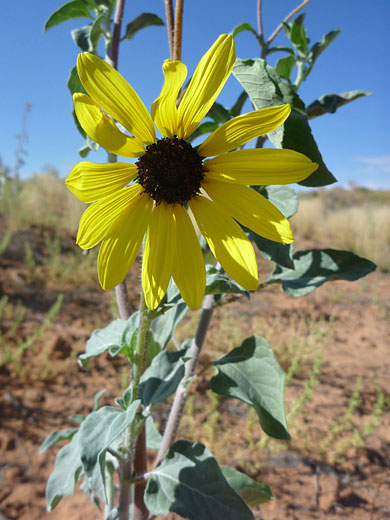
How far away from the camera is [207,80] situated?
667 millimetres

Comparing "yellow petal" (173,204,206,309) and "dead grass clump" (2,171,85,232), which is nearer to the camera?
"yellow petal" (173,204,206,309)

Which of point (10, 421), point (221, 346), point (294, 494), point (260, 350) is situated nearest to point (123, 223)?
point (260, 350)

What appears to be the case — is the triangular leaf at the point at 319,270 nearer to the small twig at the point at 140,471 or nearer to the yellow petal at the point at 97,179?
the yellow petal at the point at 97,179

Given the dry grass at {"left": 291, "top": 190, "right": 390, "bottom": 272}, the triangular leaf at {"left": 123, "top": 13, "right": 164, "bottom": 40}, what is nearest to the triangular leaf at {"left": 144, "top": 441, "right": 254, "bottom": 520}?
the triangular leaf at {"left": 123, "top": 13, "right": 164, "bottom": 40}

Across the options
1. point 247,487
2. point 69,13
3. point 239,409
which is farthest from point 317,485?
point 69,13

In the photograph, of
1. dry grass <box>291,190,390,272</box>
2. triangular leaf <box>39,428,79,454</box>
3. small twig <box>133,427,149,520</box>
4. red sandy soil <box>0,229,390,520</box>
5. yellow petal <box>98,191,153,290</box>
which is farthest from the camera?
dry grass <box>291,190,390,272</box>

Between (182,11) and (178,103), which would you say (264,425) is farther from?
(182,11)

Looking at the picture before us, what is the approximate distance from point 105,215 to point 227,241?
26 cm

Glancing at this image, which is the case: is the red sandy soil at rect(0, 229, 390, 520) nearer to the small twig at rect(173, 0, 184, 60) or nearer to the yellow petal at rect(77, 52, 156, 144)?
the yellow petal at rect(77, 52, 156, 144)

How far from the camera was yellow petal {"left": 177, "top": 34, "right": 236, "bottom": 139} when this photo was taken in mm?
636

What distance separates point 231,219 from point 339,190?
2587 centimetres

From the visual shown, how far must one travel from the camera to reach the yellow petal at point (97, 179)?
0.67 meters

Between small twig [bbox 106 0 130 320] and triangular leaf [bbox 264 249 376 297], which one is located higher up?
small twig [bbox 106 0 130 320]

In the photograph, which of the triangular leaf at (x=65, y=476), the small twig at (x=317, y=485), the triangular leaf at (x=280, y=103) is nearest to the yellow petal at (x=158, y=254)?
the triangular leaf at (x=280, y=103)
